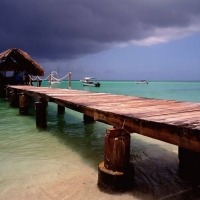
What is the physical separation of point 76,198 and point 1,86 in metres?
19.6

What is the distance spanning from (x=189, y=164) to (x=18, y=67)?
2103 centimetres

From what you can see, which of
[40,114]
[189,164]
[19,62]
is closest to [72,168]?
[189,164]

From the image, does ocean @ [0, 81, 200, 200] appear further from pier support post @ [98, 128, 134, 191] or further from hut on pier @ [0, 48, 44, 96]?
hut on pier @ [0, 48, 44, 96]

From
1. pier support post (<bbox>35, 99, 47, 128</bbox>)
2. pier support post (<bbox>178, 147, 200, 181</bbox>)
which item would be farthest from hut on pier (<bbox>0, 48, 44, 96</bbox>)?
pier support post (<bbox>178, 147, 200, 181</bbox>)

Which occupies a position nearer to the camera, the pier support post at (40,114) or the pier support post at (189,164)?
the pier support post at (189,164)

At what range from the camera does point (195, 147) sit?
2.01 metres

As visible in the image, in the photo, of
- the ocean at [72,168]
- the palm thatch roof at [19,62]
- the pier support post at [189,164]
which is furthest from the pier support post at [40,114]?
the palm thatch roof at [19,62]

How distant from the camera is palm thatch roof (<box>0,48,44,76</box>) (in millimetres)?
19047

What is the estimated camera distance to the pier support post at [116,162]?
2846mm

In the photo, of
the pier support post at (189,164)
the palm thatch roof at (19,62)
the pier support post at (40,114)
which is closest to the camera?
the pier support post at (189,164)

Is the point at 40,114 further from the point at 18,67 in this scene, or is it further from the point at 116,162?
the point at 18,67

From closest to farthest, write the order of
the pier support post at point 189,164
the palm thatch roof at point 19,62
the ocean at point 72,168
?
the ocean at point 72,168
the pier support post at point 189,164
the palm thatch roof at point 19,62

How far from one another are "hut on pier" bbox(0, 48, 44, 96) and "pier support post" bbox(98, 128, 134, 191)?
18.4m

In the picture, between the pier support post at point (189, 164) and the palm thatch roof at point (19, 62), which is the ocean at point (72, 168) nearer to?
the pier support post at point (189, 164)
